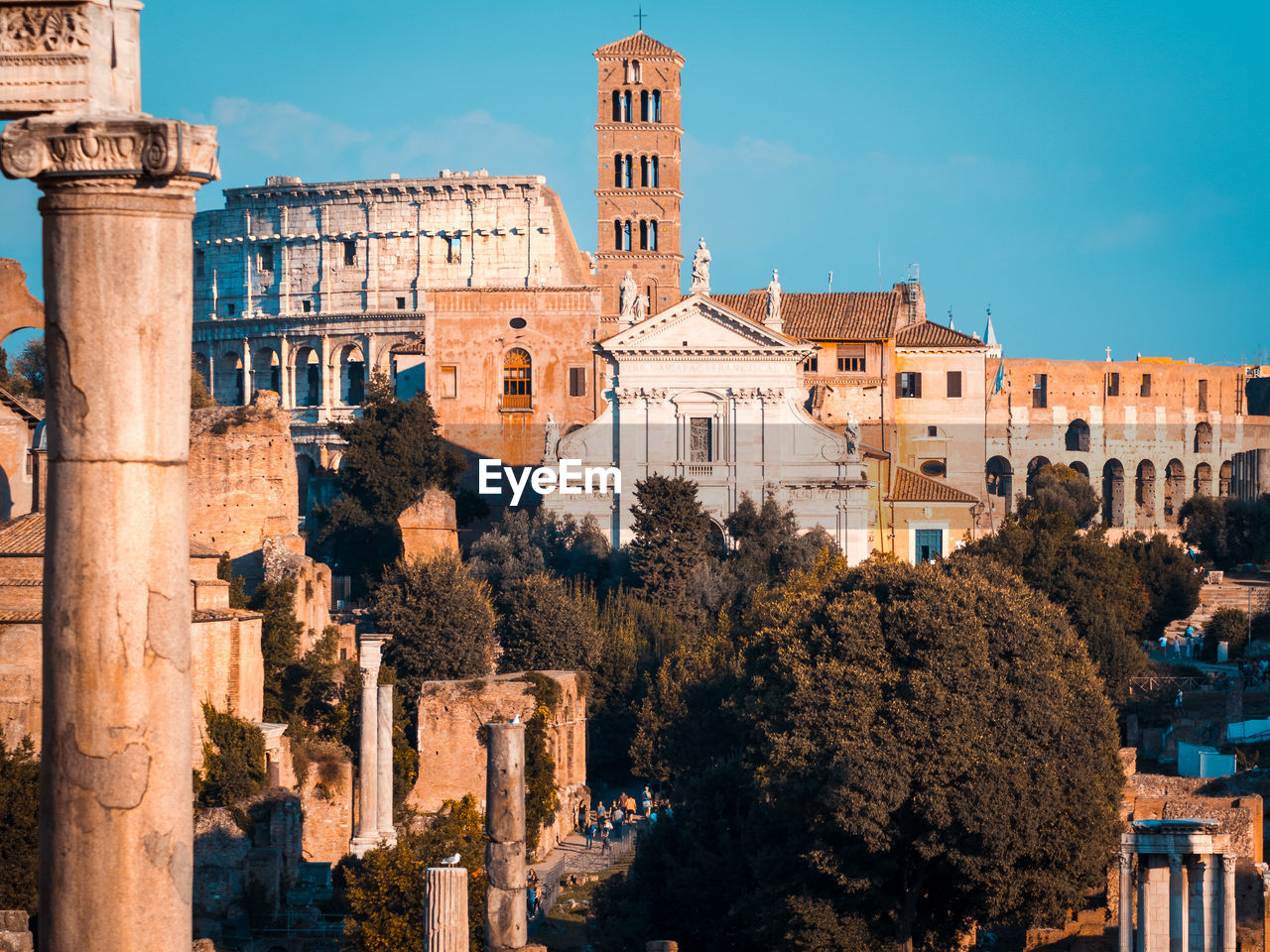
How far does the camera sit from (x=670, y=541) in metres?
40.5

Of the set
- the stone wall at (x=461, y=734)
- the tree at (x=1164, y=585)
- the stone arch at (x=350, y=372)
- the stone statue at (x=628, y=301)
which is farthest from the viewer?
the stone arch at (x=350, y=372)

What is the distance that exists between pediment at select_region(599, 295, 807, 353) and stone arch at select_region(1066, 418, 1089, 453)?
70.5 feet

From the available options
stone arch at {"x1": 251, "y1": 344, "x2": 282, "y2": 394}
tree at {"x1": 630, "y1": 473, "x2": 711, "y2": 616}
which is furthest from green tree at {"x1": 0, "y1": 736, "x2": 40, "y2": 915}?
stone arch at {"x1": 251, "y1": 344, "x2": 282, "y2": 394}

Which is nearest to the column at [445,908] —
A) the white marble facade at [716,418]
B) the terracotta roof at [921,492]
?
the white marble facade at [716,418]

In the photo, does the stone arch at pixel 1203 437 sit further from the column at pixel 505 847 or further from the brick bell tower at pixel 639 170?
the column at pixel 505 847

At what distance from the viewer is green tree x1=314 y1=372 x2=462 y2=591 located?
43031 millimetres

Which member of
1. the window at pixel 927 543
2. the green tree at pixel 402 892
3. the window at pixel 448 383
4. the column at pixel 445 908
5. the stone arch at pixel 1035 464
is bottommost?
the green tree at pixel 402 892

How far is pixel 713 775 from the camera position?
23766mm

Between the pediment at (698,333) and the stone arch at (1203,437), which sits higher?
the pediment at (698,333)

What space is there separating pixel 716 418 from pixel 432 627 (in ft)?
43.8

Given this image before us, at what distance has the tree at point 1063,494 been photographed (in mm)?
53750

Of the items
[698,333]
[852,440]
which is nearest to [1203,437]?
[852,440]

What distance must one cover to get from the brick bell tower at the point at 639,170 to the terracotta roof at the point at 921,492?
10931mm

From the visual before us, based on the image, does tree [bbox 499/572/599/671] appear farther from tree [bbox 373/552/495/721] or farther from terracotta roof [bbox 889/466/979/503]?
terracotta roof [bbox 889/466/979/503]
